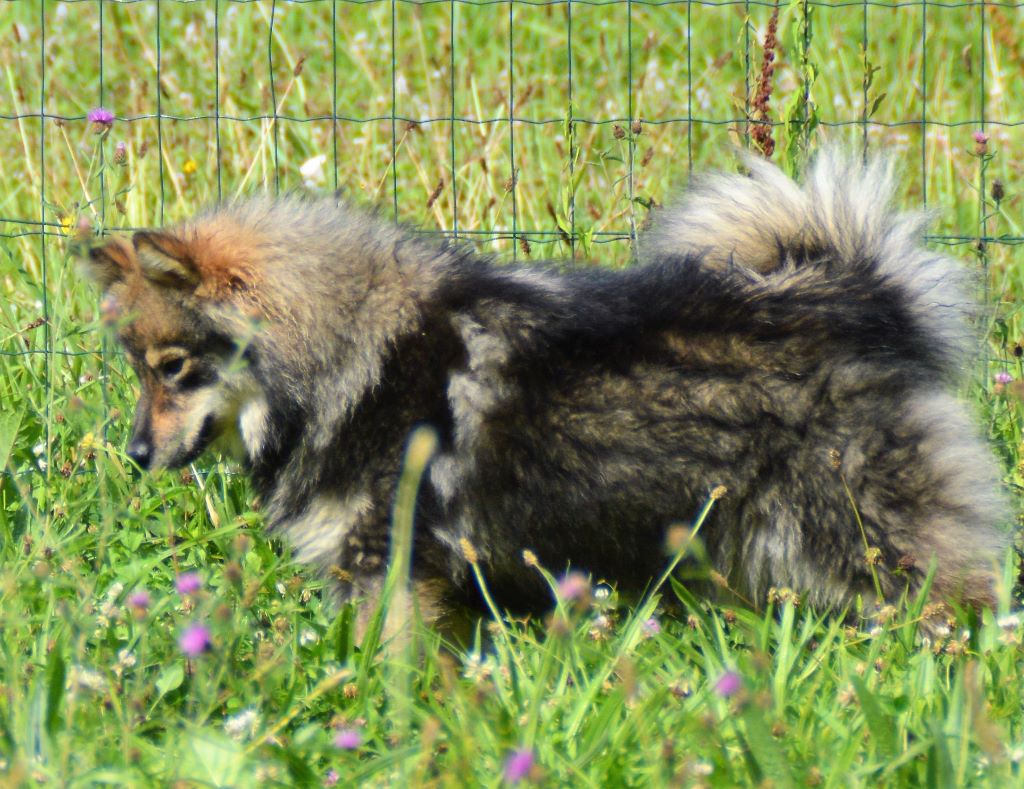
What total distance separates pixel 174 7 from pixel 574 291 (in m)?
5.78

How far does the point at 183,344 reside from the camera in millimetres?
3262

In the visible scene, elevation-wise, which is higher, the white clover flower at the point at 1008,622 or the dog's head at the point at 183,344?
the dog's head at the point at 183,344

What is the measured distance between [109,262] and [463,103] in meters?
3.97

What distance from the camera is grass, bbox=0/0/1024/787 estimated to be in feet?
7.29

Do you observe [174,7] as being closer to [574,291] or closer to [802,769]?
[574,291]

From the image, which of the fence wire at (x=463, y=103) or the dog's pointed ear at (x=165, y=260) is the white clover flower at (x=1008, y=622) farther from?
the fence wire at (x=463, y=103)

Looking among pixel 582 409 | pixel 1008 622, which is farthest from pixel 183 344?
pixel 1008 622

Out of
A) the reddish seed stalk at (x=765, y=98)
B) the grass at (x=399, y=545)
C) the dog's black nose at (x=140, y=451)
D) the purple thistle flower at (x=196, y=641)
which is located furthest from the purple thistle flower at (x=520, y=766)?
the reddish seed stalk at (x=765, y=98)

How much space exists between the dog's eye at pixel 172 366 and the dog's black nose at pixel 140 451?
188 millimetres

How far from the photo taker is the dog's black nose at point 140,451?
3.29 meters

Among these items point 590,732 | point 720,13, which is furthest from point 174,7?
point 590,732

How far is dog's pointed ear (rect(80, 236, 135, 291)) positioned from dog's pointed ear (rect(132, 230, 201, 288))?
0.15 meters

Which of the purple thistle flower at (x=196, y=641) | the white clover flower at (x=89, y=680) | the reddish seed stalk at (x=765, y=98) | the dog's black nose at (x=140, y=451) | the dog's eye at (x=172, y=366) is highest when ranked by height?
the reddish seed stalk at (x=765, y=98)

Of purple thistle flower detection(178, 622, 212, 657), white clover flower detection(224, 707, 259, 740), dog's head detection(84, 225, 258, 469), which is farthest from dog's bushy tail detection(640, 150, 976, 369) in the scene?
purple thistle flower detection(178, 622, 212, 657)
